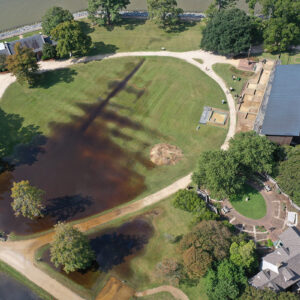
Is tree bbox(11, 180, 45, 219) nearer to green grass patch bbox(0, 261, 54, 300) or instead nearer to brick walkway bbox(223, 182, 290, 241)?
green grass patch bbox(0, 261, 54, 300)

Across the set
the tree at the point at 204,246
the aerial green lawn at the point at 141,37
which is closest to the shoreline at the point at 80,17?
the aerial green lawn at the point at 141,37

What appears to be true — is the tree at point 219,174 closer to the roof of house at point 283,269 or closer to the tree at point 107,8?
the roof of house at point 283,269

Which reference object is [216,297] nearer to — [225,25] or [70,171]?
[70,171]

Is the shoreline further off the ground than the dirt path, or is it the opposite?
the shoreline

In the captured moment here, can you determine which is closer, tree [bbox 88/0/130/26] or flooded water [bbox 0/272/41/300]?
flooded water [bbox 0/272/41/300]

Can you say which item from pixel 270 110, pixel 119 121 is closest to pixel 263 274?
pixel 270 110

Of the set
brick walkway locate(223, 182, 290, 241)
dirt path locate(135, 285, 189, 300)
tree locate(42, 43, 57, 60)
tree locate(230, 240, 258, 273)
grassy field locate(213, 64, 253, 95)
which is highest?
tree locate(42, 43, 57, 60)

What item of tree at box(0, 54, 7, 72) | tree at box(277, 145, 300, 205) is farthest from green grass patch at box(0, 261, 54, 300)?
tree at box(0, 54, 7, 72)
